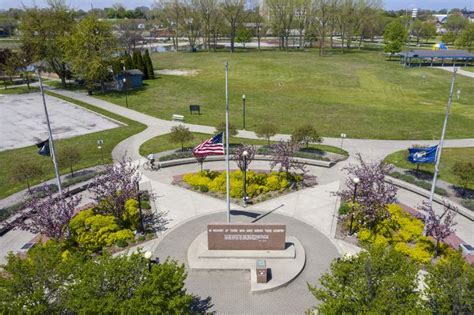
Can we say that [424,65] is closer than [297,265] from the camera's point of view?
No

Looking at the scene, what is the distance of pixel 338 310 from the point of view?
35.2 feet

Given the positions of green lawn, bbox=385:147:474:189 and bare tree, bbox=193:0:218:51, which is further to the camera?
bare tree, bbox=193:0:218:51

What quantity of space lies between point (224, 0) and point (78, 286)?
9586cm

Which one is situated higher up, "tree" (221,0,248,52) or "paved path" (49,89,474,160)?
"tree" (221,0,248,52)

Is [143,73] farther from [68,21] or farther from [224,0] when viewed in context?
[224,0]

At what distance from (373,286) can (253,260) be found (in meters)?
6.64

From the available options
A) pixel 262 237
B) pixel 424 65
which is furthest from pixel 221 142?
pixel 424 65

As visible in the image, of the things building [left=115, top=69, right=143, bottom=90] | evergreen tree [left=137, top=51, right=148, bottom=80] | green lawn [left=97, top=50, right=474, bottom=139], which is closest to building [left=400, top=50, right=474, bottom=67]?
green lawn [left=97, top=50, right=474, bottom=139]

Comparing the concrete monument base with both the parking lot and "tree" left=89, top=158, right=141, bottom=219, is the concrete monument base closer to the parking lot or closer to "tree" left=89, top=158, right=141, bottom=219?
"tree" left=89, top=158, right=141, bottom=219

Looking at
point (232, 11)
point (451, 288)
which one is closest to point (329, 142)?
point (451, 288)

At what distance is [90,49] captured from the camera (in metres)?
49.4

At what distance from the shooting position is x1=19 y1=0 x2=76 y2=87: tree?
5228 centimetres

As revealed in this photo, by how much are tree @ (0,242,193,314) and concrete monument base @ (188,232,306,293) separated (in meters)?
4.74

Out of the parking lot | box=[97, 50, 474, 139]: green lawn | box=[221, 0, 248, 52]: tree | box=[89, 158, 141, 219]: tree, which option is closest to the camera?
box=[89, 158, 141, 219]: tree
